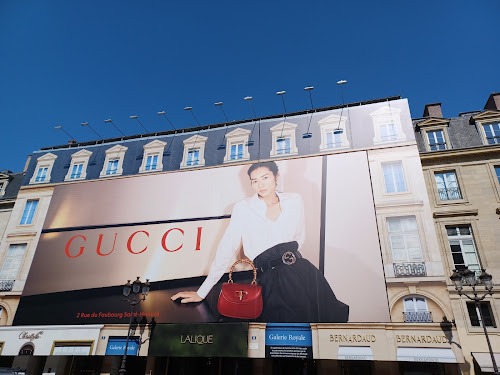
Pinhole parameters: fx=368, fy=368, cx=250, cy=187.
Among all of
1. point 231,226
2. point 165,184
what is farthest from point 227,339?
point 165,184

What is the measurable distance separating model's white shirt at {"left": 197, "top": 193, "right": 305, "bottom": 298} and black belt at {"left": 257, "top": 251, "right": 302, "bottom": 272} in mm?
492

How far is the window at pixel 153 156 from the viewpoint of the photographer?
760 inches

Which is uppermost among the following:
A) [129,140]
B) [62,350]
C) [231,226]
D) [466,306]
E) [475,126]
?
[129,140]

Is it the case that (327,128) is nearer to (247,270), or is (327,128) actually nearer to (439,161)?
(439,161)

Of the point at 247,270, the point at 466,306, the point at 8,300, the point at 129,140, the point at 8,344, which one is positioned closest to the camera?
the point at 466,306

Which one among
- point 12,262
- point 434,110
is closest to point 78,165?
point 12,262

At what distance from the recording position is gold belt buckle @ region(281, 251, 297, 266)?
48.3 ft

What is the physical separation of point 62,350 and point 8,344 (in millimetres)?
2807

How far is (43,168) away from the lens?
69.0 ft

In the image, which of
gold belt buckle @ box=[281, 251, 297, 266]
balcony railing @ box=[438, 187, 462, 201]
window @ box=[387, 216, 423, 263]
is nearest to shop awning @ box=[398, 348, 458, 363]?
window @ box=[387, 216, 423, 263]

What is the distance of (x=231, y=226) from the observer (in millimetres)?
16172

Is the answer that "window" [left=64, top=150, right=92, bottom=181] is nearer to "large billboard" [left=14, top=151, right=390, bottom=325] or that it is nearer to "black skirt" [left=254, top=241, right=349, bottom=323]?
"large billboard" [left=14, top=151, right=390, bottom=325]

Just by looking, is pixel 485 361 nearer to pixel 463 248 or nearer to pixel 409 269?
pixel 409 269

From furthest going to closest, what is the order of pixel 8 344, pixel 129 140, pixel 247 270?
pixel 129 140 < pixel 8 344 < pixel 247 270
